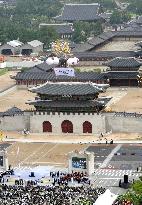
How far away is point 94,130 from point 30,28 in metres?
74.9

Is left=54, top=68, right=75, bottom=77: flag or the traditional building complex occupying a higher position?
left=54, top=68, right=75, bottom=77: flag

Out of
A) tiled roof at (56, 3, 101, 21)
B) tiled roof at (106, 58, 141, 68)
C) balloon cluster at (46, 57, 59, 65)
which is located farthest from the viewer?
tiled roof at (56, 3, 101, 21)

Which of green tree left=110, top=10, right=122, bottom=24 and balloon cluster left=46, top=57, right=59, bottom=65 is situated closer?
balloon cluster left=46, top=57, right=59, bottom=65

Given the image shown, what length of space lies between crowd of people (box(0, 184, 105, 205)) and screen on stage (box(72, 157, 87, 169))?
13.3 ft

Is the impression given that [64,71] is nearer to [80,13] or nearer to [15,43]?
[15,43]

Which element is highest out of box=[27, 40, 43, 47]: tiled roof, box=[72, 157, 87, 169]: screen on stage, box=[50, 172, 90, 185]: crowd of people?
box=[72, 157, 87, 169]: screen on stage

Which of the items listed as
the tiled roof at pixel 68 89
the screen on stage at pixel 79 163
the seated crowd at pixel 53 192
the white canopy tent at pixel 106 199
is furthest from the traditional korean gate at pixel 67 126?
the white canopy tent at pixel 106 199

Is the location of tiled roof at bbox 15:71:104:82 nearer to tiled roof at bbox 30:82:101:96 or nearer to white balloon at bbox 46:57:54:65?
white balloon at bbox 46:57:54:65

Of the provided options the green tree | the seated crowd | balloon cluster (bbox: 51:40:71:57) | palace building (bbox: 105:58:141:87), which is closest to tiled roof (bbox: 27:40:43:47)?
balloon cluster (bbox: 51:40:71:57)

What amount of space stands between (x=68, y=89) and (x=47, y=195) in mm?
21919

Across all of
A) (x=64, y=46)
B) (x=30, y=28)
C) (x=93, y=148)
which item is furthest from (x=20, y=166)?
(x=30, y=28)

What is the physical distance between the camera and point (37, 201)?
145ft

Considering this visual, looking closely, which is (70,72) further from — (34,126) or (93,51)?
(93,51)

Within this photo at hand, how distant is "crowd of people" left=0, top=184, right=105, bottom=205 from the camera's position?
44.2 m
